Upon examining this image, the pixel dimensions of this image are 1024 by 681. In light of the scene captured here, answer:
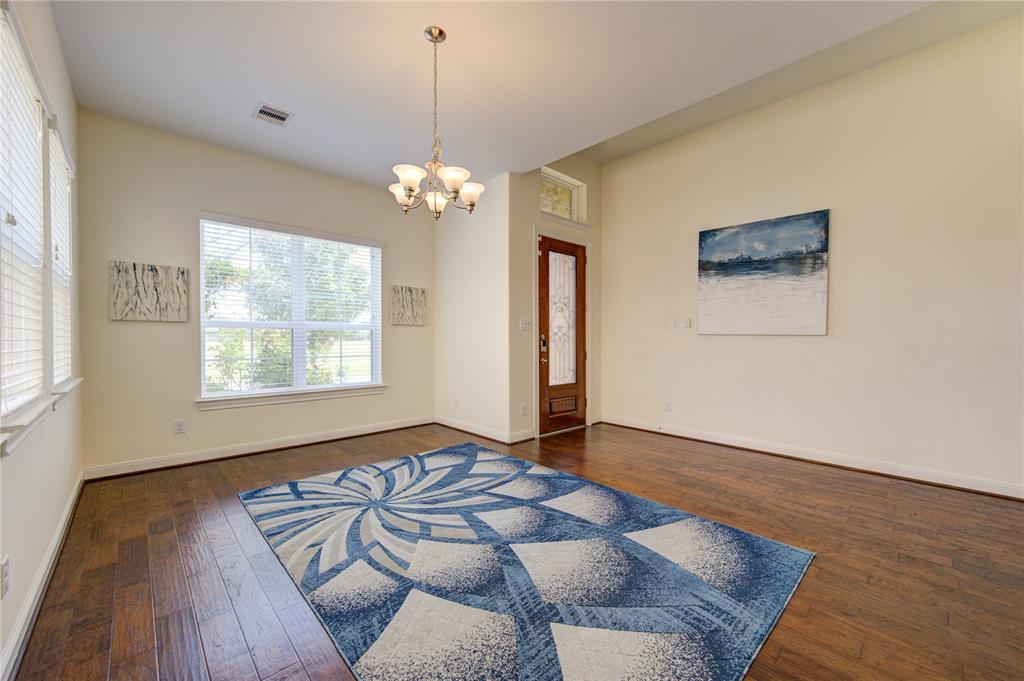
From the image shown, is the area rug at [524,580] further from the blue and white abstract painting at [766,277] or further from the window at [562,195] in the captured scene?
the window at [562,195]

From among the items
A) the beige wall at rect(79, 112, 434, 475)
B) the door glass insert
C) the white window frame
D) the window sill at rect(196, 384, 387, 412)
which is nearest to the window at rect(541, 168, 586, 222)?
the door glass insert

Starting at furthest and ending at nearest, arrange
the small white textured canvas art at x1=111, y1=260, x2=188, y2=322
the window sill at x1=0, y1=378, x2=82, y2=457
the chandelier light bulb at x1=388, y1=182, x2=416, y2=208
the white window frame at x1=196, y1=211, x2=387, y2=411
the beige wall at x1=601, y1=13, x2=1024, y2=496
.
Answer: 1. the white window frame at x1=196, y1=211, x2=387, y2=411
2. the small white textured canvas art at x1=111, y1=260, x2=188, y2=322
3. the beige wall at x1=601, y1=13, x2=1024, y2=496
4. the chandelier light bulb at x1=388, y1=182, x2=416, y2=208
5. the window sill at x1=0, y1=378, x2=82, y2=457

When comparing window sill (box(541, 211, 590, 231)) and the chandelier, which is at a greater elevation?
window sill (box(541, 211, 590, 231))

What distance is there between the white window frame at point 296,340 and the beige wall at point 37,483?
99 centimetres

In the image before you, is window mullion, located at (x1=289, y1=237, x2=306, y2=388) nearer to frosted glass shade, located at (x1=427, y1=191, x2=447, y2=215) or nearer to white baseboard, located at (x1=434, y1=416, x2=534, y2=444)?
white baseboard, located at (x1=434, y1=416, x2=534, y2=444)

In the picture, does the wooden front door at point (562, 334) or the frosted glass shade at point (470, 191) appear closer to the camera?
the frosted glass shade at point (470, 191)

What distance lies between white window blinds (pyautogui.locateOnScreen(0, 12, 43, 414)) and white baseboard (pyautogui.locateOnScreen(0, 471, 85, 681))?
795mm

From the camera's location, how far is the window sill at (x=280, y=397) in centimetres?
380

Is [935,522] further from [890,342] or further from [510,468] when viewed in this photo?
[510,468]

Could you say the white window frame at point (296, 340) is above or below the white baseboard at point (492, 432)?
above

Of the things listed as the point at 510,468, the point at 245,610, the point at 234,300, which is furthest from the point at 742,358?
the point at 234,300

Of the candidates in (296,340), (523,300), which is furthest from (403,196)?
(296,340)

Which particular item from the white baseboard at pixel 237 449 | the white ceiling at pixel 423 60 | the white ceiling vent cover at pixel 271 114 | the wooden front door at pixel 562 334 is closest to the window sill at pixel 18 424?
the white baseboard at pixel 237 449

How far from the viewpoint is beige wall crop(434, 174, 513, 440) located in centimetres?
448
